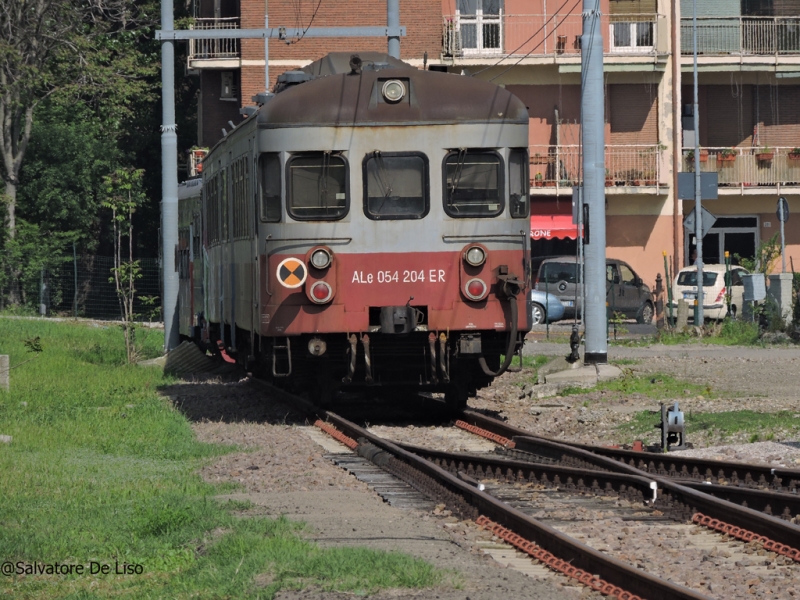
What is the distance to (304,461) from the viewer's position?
12398mm

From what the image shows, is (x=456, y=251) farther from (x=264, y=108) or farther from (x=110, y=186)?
(x=110, y=186)

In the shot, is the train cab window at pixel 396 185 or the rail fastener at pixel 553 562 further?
the train cab window at pixel 396 185

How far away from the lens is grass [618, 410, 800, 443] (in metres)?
13.9

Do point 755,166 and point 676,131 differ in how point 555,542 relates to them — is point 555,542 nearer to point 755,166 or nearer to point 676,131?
point 676,131

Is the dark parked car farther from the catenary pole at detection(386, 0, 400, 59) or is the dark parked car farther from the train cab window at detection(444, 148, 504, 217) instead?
the train cab window at detection(444, 148, 504, 217)

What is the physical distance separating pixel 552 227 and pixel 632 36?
7344mm

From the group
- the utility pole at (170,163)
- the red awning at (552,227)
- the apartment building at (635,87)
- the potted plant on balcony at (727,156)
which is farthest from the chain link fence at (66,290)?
the potted plant on balcony at (727,156)

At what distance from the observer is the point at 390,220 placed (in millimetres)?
14812

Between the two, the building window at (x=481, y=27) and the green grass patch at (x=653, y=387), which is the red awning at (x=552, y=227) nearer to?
the building window at (x=481, y=27)

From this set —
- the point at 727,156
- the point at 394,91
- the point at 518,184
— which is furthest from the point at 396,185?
the point at 727,156

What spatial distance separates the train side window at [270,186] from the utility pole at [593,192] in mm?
6562

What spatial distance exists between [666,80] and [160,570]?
41.7 meters

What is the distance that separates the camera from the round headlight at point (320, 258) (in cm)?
1460

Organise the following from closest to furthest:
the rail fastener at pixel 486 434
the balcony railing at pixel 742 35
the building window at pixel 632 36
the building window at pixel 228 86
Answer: the rail fastener at pixel 486 434 < the building window at pixel 632 36 < the balcony railing at pixel 742 35 < the building window at pixel 228 86
